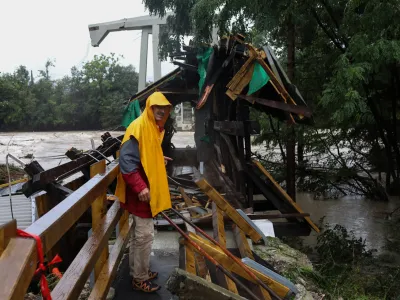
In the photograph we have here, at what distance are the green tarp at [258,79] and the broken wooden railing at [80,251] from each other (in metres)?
2.91

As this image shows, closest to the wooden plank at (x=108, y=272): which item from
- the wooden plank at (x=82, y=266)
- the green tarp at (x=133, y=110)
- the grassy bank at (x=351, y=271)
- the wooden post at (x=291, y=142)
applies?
the wooden plank at (x=82, y=266)

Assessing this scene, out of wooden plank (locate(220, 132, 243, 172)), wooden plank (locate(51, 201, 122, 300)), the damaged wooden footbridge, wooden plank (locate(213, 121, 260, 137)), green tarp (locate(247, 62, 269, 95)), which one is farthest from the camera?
wooden plank (locate(220, 132, 243, 172))

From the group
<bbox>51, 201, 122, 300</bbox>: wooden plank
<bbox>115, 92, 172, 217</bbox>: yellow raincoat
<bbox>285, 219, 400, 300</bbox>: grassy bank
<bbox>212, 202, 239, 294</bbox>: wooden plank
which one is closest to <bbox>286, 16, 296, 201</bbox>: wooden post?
<bbox>285, 219, 400, 300</bbox>: grassy bank

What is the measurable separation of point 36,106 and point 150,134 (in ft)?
160

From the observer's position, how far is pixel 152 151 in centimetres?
323

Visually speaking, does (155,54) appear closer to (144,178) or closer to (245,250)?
(245,250)

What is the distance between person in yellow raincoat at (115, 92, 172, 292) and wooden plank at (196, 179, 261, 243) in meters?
0.72

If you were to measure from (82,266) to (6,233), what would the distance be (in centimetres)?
99

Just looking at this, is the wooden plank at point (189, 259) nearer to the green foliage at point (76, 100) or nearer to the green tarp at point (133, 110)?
the green tarp at point (133, 110)

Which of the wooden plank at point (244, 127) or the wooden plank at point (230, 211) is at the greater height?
the wooden plank at point (244, 127)

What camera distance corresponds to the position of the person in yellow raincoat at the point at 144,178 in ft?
10.4

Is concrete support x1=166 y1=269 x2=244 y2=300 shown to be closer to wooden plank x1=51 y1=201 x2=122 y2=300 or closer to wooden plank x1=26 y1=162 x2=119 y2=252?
wooden plank x1=51 y1=201 x2=122 y2=300

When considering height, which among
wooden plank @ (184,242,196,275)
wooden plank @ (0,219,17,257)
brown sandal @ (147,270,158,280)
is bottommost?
brown sandal @ (147,270,158,280)

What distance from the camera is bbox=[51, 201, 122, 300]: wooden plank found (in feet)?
6.10
